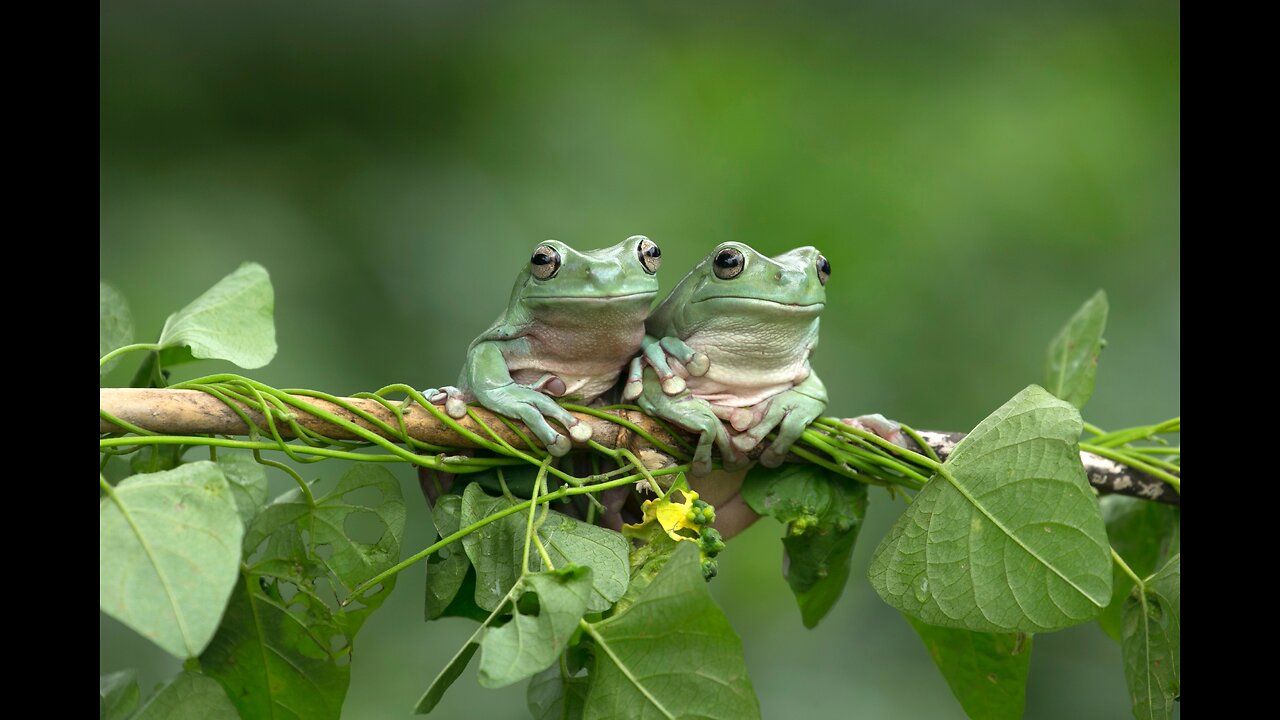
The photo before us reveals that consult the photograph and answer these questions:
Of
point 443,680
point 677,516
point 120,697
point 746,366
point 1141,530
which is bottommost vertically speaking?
point 120,697

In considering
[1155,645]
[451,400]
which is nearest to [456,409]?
[451,400]

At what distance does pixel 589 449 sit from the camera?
1375 millimetres

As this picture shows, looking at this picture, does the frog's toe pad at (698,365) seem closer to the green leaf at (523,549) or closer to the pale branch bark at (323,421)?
the pale branch bark at (323,421)

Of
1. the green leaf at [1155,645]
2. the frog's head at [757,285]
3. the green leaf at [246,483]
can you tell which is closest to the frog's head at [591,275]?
the frog's head at [757,285]

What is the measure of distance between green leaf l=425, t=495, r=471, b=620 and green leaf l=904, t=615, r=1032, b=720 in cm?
65

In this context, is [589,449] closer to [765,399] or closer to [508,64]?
[765,399]

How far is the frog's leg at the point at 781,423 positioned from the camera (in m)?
1.38

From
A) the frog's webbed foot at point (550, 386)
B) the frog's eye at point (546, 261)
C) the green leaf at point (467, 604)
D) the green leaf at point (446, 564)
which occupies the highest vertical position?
the frog's eye at point (546, 261)

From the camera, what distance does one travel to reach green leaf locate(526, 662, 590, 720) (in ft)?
4.11

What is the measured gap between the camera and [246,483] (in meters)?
1.32

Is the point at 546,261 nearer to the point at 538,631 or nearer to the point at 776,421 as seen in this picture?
the point at 776,421

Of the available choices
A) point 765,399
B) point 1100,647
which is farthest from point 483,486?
point 1100,647

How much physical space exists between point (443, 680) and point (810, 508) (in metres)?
0.59

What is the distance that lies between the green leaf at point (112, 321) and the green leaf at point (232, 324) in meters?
0.15
